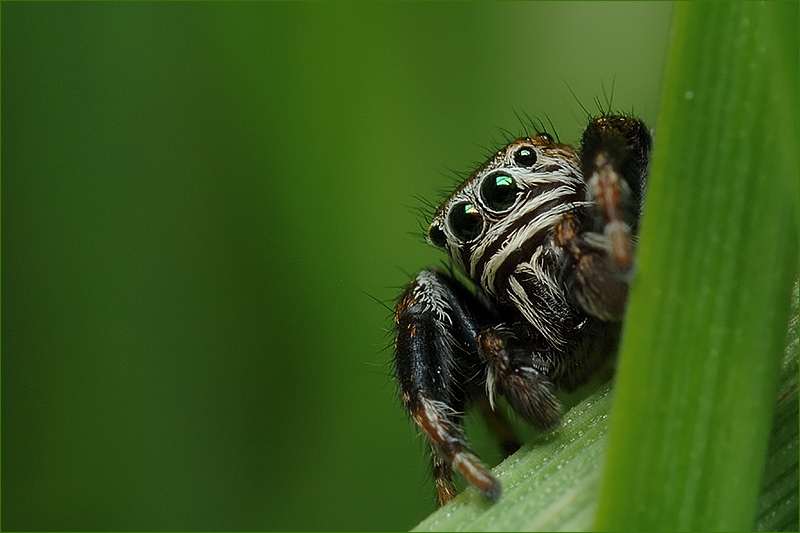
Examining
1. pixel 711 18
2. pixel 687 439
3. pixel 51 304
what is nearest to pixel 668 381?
pixel 687 439

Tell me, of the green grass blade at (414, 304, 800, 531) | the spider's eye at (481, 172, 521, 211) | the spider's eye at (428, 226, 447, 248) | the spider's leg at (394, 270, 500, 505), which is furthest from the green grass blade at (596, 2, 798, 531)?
the spider's eye at (428, 226, 447, 248)

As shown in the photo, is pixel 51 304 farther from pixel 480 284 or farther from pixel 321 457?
pixel 480 284

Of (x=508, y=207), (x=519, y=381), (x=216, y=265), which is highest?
(x=216, y=265)

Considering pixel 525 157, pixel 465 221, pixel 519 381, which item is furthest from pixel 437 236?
pixel 519 381

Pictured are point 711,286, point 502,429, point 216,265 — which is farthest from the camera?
point 216,265

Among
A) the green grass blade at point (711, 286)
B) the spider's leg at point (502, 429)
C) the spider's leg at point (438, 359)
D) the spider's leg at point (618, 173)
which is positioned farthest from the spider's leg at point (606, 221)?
the spider's leg at point (502, 429)

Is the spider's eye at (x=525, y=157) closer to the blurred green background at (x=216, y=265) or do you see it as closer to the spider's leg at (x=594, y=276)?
the spider's leg at (x=594, y=276)

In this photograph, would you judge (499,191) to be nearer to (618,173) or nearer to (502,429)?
(618,173)
